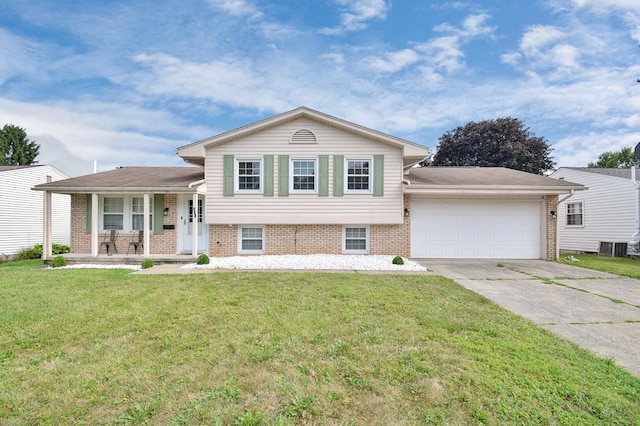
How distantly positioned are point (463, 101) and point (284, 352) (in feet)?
61.1

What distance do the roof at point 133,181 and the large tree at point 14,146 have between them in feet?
92.4

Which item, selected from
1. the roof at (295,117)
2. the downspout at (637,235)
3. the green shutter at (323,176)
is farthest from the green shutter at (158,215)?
the downspout at (637,235)

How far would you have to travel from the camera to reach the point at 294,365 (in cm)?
324

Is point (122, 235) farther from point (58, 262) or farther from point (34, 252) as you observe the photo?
point (34, 252)

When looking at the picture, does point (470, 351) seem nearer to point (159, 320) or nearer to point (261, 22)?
point (159, 320)

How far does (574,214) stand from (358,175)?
13.2 metres

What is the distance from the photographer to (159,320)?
4.63 meters

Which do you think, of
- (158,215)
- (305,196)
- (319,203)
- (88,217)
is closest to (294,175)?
(305,196)

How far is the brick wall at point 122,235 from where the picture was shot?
11.7 m

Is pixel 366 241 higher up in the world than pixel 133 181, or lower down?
lower down

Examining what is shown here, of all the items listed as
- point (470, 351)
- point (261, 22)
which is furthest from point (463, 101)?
point (470, 351)

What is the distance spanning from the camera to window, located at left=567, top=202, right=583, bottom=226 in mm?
16328

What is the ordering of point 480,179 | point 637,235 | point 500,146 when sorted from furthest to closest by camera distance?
point 500,146, point 637,235, point 480,179

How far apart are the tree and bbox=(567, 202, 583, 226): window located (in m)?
28.0
